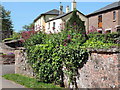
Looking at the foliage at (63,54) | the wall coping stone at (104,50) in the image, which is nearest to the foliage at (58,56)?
the foliage at (63,54)

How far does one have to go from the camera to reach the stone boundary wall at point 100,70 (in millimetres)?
5614

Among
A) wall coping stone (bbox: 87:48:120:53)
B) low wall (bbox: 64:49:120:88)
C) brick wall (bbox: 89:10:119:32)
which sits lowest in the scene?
low wall (bbox: 64:49:120:88)

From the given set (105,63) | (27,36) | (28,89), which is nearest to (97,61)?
(105,63)

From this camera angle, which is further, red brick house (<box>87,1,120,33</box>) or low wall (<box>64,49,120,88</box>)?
red brick house (<box>87,1,120,33</box>)

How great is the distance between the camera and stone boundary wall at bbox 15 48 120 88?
561cm

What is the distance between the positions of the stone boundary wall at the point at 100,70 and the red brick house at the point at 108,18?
66.9 ft

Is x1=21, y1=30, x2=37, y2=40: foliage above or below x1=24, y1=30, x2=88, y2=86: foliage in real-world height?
above

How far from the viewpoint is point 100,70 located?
6254 millimetres

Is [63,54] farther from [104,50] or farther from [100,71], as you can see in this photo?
[104,50]

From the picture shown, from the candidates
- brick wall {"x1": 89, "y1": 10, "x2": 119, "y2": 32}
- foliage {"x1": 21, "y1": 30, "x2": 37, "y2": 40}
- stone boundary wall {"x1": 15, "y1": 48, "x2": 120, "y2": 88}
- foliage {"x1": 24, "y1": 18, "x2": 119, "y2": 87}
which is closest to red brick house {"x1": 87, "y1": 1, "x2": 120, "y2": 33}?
brick wall {"x1": 89, "y1": 10, "x2": 119, "y2": 32}

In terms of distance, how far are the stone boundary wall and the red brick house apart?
20.4 metres

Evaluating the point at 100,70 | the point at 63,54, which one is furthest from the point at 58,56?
the point at 100,70

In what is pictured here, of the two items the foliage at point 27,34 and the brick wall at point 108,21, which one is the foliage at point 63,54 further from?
the brick wall at point 108,21

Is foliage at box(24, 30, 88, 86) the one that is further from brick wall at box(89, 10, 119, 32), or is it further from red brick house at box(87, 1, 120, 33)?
brick wall at box(89, 10, 119, 32)
